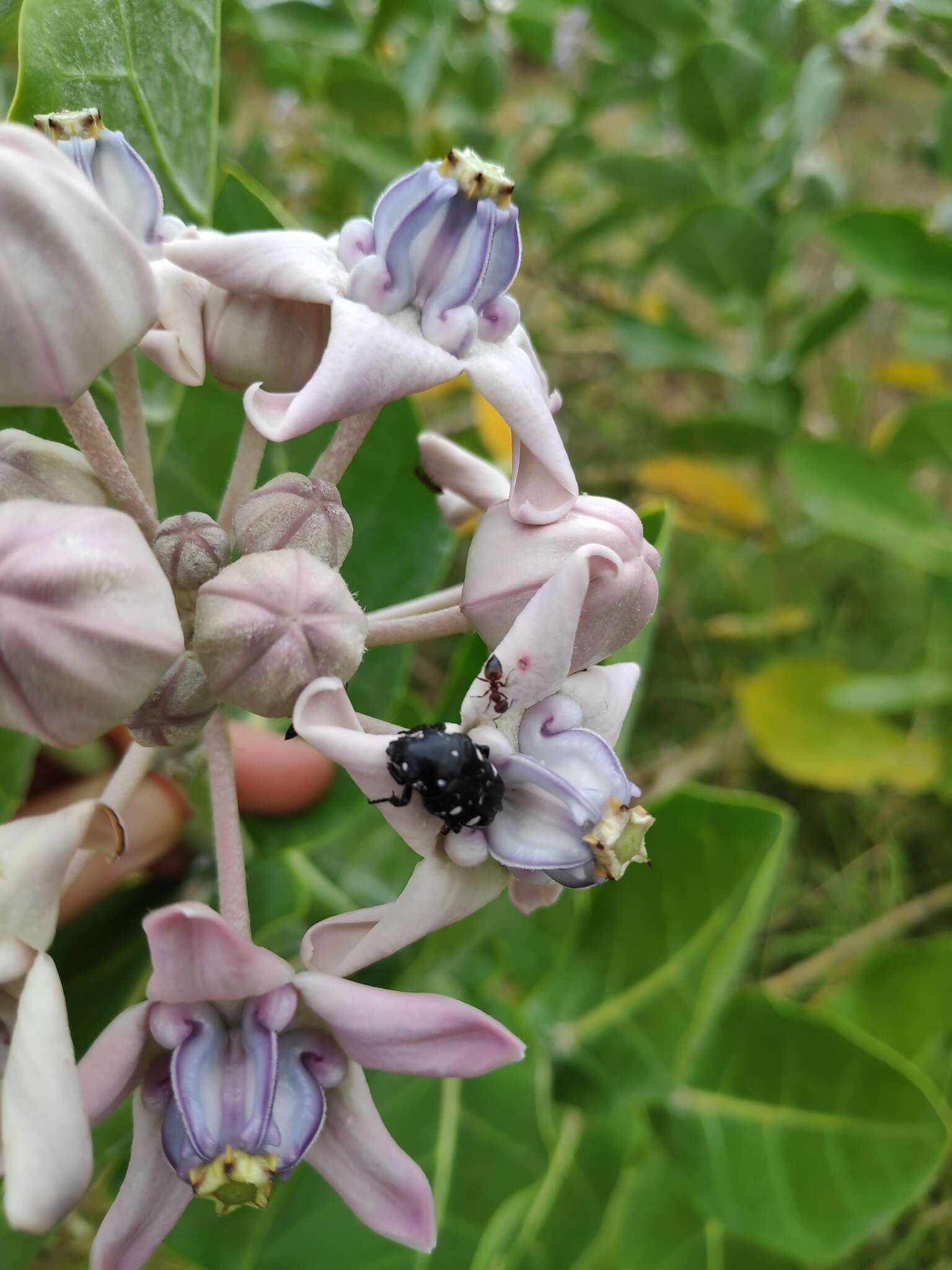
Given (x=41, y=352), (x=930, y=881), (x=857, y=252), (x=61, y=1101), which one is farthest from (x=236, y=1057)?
(x=930, y=881)

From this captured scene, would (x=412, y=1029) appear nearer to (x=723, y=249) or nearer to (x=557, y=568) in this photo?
(x=557, y=568)

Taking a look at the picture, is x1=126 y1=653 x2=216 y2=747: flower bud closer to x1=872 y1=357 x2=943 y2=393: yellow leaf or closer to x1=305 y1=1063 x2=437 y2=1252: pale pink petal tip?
x1=305 y1=1063 x2=437 y2=1252: pale pink petal tip

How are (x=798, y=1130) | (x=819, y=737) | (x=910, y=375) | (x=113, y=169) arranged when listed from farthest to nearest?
1. (x=910, y=375)
2. (x=819, y=737)
3. (x=798, y=1130)
4. (x=113, y=169)

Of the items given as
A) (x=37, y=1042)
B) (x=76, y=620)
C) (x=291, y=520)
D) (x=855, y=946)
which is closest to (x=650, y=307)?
(x=855, y=946)

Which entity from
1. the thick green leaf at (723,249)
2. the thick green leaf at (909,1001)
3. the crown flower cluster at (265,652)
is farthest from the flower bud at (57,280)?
the thick green leaf at (909,1001)

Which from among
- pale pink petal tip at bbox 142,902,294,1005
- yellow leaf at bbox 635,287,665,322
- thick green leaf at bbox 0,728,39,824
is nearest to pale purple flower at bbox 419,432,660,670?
pale pink petal tip at bbox 142,902,294,1005
